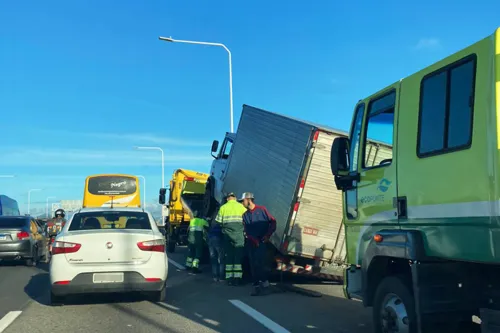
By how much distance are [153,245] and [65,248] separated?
1299 millimetres

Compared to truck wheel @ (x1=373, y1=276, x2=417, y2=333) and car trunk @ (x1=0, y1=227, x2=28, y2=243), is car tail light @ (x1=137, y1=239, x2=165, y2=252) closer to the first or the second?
truck wheel @ (x1=373, y1=276, x2=417, y2=333)

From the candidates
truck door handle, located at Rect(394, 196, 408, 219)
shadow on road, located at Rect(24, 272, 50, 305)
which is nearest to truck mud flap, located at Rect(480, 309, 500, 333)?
truck door handle, located at Rect(394, 196, 408, 219)

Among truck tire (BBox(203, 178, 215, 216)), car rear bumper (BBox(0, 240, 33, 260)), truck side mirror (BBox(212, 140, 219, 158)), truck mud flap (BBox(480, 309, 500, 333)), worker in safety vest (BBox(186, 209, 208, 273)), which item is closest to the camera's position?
truck mud flap (BBox(480, 309, 500, 333))

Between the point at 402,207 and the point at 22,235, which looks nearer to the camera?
the point at 402,207

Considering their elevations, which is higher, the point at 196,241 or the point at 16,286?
the point at 196,241

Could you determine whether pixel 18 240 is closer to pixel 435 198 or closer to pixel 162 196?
pixel 162 196

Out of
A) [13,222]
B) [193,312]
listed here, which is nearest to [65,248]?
[193,312]

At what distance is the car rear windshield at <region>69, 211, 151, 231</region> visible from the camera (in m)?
8.66

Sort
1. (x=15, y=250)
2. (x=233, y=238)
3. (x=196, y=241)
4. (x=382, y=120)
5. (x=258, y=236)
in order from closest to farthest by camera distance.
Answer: (x=382, y=120) < (x=258, y=236) < (x=233, y=238) < (x=196, y=241) < (x=15, y=250)

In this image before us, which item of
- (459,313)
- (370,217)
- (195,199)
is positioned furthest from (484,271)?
(195,199)

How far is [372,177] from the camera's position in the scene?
5445 millimetres

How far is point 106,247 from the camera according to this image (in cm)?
793

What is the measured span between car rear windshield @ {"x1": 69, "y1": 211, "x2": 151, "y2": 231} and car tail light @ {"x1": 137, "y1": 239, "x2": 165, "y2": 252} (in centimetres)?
52

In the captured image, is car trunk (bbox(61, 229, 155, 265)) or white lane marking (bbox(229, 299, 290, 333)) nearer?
white lane marking (bbox(229, 299, 290, 333))
